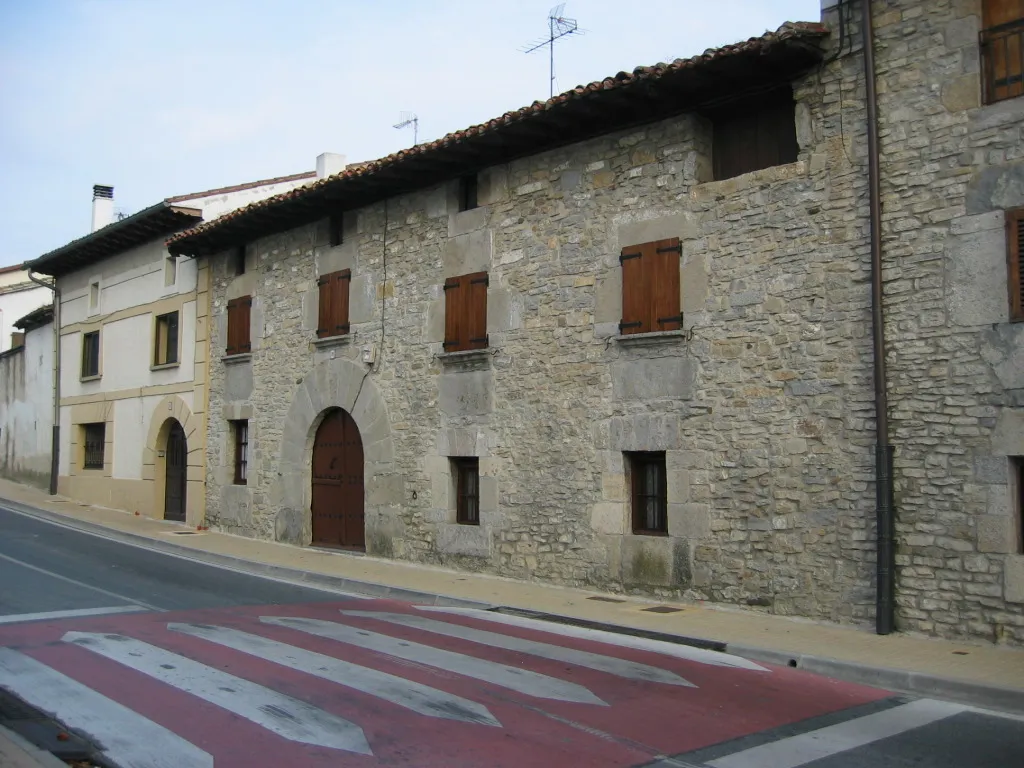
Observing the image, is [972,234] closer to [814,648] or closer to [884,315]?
[884,315]

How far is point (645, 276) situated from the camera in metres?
10.6

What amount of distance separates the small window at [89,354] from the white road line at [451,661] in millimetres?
16166

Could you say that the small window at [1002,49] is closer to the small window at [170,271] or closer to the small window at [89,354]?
the small window at [170,271]

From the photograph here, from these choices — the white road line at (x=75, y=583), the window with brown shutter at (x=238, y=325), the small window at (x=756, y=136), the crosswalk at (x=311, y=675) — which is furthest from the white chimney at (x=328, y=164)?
the crosswalk at (x=311, y=675)

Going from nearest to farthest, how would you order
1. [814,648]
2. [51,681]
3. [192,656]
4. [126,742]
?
[126,742] → [51,681] → [192,656] → [814,648]

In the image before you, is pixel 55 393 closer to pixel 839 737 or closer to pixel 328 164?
pixel 328 164

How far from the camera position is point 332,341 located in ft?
49.0

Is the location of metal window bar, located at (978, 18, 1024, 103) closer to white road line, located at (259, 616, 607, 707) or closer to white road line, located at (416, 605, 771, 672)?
white road line, located at (416, 605, 771, 672)

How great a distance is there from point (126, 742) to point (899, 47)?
28.0 ft

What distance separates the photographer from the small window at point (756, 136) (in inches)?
387

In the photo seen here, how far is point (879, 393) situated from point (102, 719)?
6.84 metres

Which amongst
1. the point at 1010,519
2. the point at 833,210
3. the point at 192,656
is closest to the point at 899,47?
the point at 833,210

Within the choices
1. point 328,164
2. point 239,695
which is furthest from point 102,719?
point 328,164

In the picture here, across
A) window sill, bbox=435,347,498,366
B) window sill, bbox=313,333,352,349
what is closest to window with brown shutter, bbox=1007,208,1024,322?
window sill, bbox=435,347,498,366
